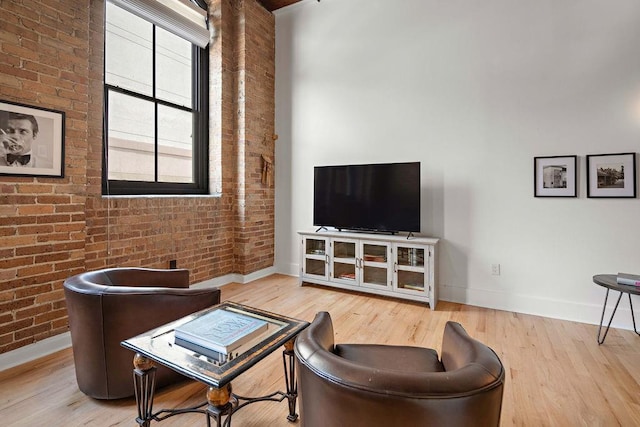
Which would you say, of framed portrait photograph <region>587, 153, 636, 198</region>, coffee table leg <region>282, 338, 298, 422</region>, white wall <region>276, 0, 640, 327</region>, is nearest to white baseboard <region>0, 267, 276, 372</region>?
coffee table leg <region>282, 338, 298, 422</region>

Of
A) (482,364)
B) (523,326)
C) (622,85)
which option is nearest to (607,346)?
(523,326)

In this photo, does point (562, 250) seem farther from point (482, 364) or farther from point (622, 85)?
point (482, 364)

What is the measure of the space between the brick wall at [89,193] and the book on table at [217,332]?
160cm

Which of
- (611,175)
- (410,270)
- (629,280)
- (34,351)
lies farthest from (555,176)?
(34,351)

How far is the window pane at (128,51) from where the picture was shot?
3.07 metres

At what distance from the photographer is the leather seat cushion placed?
4.63 feet

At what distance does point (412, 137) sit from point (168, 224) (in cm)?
287

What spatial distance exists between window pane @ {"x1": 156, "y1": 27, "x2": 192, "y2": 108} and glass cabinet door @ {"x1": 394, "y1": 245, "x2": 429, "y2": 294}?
10.1ft

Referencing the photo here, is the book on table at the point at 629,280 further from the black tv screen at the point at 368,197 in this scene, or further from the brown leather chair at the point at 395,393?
the brown leather chair at the point at 395,393

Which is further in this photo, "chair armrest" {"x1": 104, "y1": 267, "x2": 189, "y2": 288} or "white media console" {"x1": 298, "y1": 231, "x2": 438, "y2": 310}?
"white media console" {"x1": 298, "y1": 231, "x2": 438, "y2": 310}

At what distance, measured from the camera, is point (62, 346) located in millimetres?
2422

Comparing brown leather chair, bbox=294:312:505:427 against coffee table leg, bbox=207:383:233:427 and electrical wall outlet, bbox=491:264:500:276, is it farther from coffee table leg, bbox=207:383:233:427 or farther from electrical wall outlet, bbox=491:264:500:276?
electrical wall outlet, bbox=491:264:500:276

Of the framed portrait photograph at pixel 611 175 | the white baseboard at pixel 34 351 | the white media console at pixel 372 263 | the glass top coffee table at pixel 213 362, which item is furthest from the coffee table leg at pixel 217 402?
the framed portrait photograph at pixel 611 175

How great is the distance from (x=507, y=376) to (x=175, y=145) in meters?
3.84
